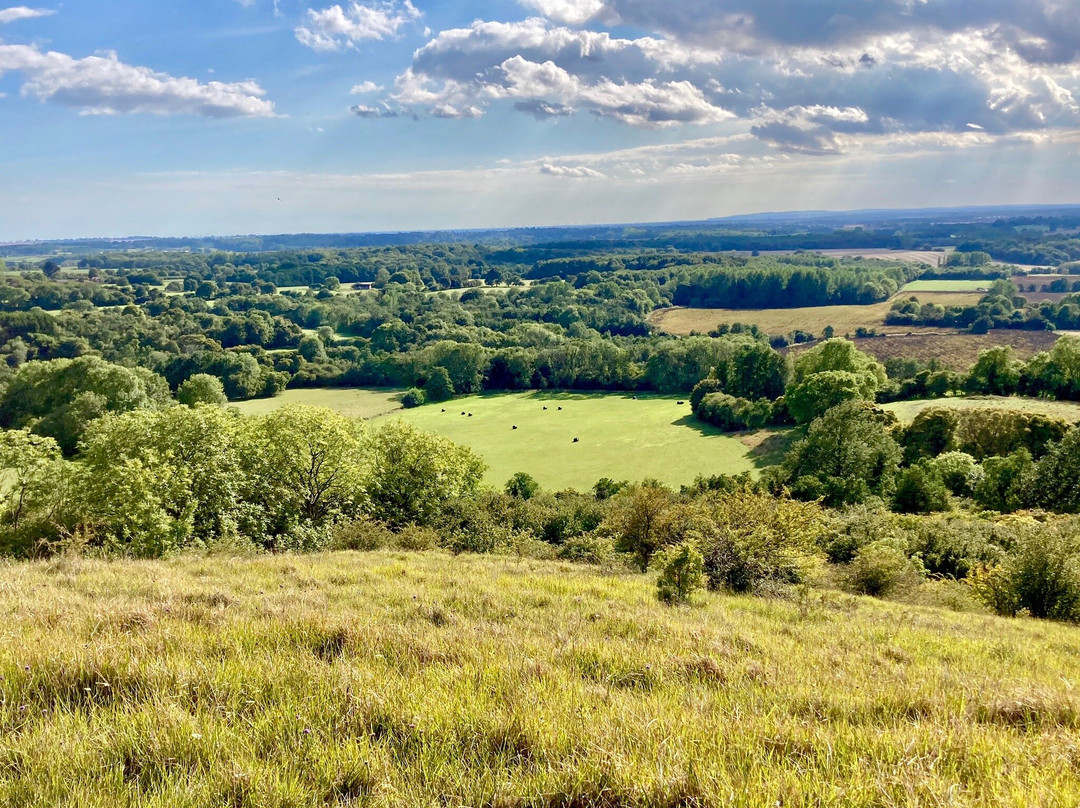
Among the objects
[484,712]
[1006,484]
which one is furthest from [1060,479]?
[484,712]

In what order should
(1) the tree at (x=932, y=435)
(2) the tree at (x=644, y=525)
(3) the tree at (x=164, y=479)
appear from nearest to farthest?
1. (3) the tree at (x=164, y=479)
2. (2) the tree at (x=644, y=525)
3. (1) the tree at (x=932, y=435)

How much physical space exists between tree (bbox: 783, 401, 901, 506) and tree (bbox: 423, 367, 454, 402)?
56.5 meters

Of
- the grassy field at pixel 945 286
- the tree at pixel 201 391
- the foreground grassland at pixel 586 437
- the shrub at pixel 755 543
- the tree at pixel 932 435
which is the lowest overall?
the foreground grassland at pixel 586 437

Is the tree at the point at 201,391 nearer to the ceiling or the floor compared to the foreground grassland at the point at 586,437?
nearer to the ceiling

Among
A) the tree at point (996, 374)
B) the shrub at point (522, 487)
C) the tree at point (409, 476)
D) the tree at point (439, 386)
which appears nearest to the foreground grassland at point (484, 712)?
the tree at point (409, 476)

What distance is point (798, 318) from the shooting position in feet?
476

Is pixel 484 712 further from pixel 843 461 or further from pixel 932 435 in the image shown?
pixel 932 435

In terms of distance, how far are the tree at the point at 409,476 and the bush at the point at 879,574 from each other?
20112 millimetres

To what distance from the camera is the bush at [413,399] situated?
289 ft

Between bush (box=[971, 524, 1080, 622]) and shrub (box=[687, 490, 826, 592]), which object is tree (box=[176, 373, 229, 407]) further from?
bush (box=[971, 524, 1080, 622])

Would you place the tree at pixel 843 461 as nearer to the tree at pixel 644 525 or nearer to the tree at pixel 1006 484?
the tree at pixel 1006 484

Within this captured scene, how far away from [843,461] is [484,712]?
45.5m

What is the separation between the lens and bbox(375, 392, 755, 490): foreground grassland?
5609 centimetres

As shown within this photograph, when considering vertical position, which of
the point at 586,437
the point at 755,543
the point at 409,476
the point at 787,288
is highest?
the point at 787,288
